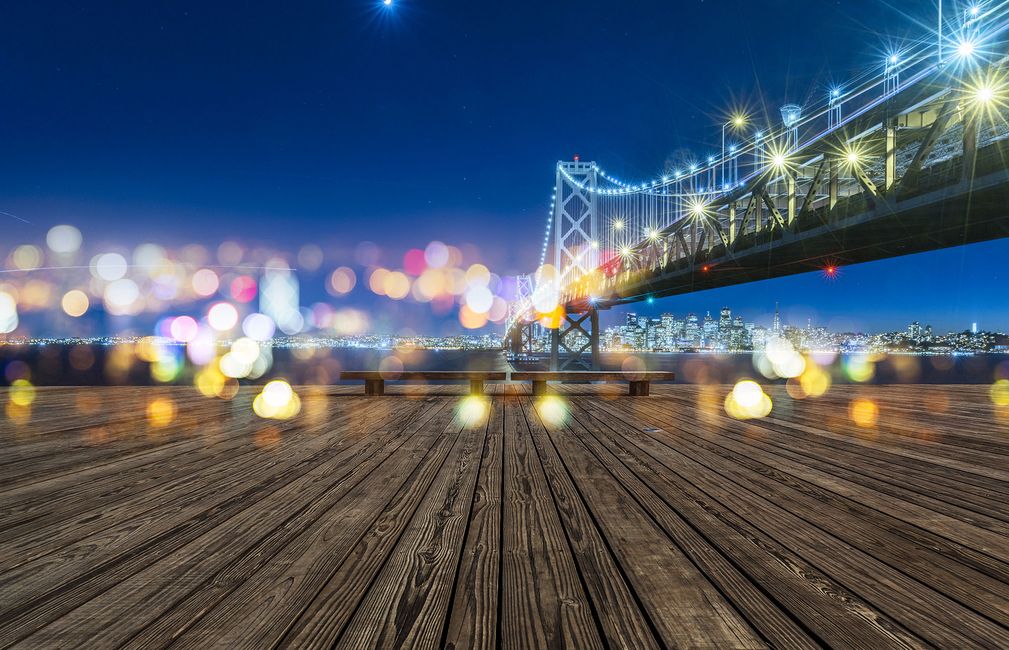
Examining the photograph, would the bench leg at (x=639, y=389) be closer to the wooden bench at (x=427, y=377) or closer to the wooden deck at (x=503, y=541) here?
the wooden bench at (x=427, y=377)

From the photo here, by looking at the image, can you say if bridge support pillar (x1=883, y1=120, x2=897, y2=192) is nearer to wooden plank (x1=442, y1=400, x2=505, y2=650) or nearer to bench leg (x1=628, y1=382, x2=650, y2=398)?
bench leg (x1=628, y1=382, x2=650, y2=398)

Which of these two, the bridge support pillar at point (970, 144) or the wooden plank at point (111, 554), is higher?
the bridge support pillar at point (970, 144)

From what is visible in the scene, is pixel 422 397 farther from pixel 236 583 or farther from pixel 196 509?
pixel 236 583

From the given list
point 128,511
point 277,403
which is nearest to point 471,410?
point 277,403

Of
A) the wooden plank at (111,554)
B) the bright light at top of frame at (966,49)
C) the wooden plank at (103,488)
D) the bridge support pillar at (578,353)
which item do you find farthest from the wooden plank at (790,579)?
the bridge support pillar at (578,353)

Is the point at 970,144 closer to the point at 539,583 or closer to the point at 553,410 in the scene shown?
the point at 553,410
